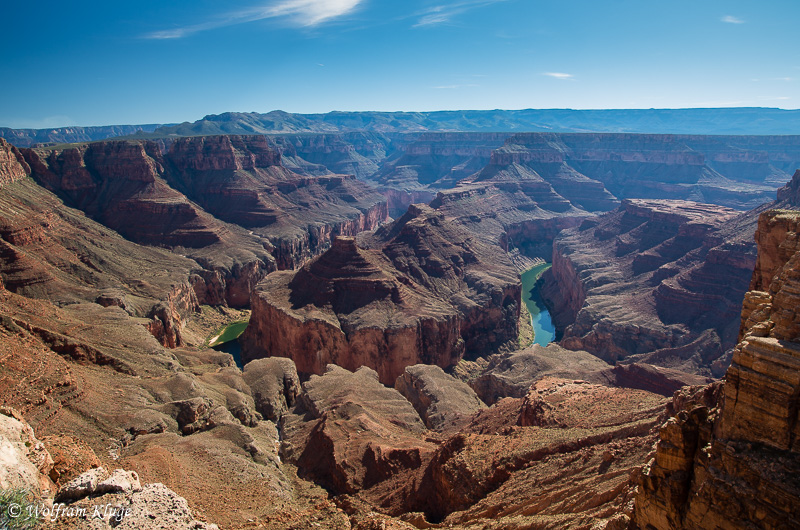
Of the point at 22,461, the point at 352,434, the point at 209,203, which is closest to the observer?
the point at 22,461

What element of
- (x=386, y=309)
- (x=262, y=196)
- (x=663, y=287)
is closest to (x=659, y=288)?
(x=663, y=287)

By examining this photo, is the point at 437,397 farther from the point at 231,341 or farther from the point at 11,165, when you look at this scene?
the point at 11,165

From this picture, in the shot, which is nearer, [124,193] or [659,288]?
[659,288]

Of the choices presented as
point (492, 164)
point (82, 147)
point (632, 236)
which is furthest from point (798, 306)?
point (492, 164)

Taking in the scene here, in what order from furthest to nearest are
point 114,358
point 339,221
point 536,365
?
point 339,221, point 536,365, point 114,358

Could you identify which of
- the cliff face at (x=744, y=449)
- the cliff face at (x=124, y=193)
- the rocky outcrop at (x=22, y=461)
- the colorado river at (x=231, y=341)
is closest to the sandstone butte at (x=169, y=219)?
the cliff face at (x=124, y=193)

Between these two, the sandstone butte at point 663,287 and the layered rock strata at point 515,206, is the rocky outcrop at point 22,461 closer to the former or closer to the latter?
the sandstone butte at point 663,287

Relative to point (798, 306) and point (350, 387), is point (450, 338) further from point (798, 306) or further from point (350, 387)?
point (798, 306)
